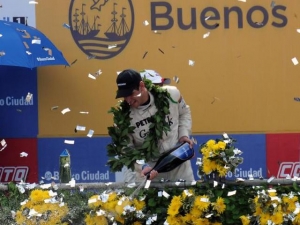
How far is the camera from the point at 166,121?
4688 mm

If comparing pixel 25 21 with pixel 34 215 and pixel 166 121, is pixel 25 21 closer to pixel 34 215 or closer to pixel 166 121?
pixel 166 121

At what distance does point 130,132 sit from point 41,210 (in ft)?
3.11

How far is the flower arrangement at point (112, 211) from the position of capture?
3836mm

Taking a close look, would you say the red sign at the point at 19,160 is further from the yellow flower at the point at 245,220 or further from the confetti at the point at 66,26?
the yellow flower at the point at 245,220

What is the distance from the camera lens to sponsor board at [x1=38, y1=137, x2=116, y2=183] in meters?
7.11

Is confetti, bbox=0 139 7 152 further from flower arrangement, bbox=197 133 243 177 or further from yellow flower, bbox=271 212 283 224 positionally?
yellow flower, bbox=271 212 283 224

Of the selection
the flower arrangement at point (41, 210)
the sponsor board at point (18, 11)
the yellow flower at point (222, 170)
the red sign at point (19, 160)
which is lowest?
the red sign at point (19, 160)

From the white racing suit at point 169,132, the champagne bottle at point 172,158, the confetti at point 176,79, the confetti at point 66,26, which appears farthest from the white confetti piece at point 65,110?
the champagne bottle at point 172,158

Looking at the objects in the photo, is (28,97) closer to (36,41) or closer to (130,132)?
(36,41)

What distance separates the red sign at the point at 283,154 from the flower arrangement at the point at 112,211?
11.1 ft

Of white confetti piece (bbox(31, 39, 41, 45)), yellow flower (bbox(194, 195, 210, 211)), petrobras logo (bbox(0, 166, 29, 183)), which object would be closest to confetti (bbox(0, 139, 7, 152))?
petrobras logo (bbox(0, 166, 29, 183))

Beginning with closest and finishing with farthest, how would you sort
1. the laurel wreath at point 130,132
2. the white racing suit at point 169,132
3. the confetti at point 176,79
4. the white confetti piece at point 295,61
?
the laurel wreath at point 130,132
the white racing suit at point 169,132
the white confetti piece at point 295,61
the confetti at point 176,79

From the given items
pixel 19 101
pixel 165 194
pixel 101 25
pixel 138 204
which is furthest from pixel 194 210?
pixel 19 101

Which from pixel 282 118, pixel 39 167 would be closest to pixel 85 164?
pixel 39 167
